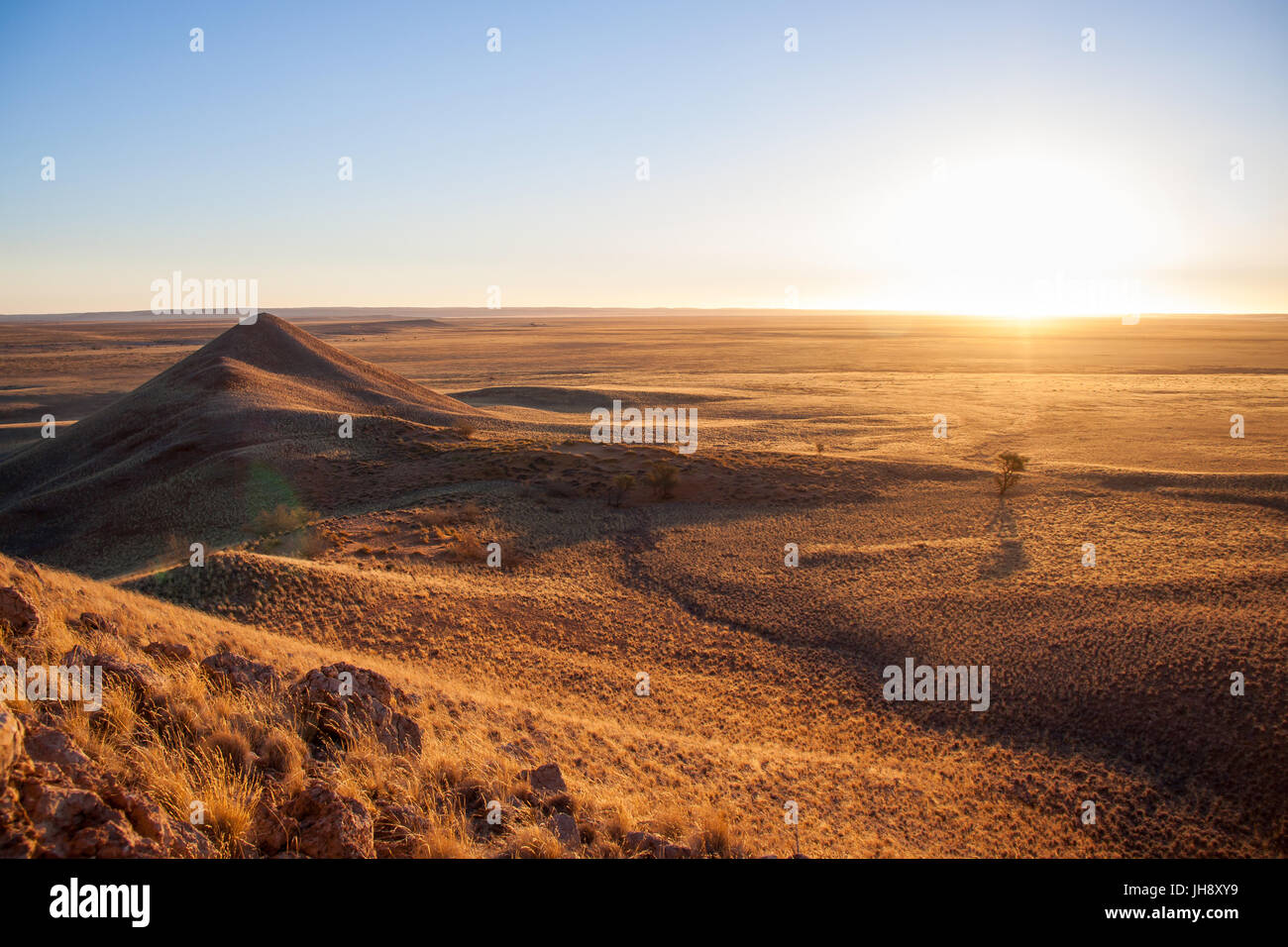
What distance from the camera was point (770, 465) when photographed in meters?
23.3

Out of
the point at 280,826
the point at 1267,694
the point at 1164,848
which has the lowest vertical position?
the point at 1164,848

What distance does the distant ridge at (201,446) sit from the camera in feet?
57.3

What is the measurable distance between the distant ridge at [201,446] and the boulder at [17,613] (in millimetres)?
10702

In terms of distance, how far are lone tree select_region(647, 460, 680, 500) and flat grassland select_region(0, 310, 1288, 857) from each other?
54 cm

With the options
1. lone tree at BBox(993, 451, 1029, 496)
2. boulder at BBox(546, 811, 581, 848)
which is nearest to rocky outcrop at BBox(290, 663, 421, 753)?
boulder at BBox(546, 811, 581, 848)

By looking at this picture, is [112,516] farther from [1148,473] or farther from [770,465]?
[1148,473]

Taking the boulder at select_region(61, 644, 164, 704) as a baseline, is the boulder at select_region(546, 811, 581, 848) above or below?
below

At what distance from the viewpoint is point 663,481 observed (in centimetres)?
2094

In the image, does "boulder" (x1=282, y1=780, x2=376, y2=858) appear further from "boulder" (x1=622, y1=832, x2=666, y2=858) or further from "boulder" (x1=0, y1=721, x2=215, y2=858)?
"boulder" (x1=622, y1=832, x2=666, y2=858)

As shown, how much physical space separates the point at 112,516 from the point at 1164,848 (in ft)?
72.8

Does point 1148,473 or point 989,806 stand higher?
point 1148,473

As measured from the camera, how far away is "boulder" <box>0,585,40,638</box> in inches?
238

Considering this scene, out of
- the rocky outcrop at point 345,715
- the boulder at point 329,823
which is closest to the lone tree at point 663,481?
the rocky outcrop at point 345,715

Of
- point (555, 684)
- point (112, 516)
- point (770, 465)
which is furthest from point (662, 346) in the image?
point (555, 684)
